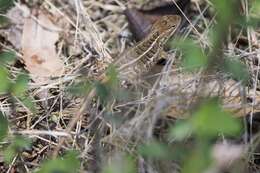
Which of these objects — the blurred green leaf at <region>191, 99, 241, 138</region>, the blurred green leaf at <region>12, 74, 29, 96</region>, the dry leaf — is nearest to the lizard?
the dry leaf

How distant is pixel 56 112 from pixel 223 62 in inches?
43.4

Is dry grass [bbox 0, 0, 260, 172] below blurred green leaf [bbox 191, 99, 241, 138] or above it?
below

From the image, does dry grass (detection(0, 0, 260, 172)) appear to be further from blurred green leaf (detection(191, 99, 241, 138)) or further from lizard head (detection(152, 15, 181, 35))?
blurred green leaf (detection(191, 99, 241, 138))

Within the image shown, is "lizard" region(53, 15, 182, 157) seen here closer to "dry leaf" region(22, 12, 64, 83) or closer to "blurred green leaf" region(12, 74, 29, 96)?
"dry leaf" region(22, 12, 64, 83)

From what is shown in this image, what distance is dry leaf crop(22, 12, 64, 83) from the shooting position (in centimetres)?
293

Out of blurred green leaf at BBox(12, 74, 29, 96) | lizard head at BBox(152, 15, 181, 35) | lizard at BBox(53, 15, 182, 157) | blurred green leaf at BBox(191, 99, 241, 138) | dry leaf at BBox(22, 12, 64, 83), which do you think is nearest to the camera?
blurred green leaf at BBox(191, 99, 241, 138)

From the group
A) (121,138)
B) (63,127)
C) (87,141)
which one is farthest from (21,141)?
(63,127)

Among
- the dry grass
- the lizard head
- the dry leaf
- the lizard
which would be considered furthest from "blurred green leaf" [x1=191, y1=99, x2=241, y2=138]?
the dry leaf

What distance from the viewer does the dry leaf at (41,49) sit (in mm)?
2926

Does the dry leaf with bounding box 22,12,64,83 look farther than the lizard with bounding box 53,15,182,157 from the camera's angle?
Yes

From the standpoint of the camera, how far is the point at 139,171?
2.02 m

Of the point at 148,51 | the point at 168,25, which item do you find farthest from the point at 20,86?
the point at 168,25

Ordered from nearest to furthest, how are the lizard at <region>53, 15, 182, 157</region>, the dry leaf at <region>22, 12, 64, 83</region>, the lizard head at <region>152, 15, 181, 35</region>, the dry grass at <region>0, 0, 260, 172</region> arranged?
the dry grass at <region>0, 0, 260, 172</region> → the lizard at <region>53, 15, 182, 157</region> → the lizard head at <region>152, 15, 181, 35</region> → the dry leaf at <region>22, 12, 64, 83</region>

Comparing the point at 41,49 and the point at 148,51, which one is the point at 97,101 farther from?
the point at 41,49
